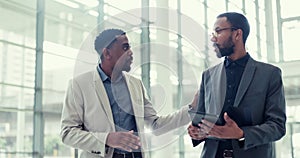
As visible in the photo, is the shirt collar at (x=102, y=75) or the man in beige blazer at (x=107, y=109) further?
the shirt collar at (x=102, y=75)

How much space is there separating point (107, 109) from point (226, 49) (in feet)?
2.06

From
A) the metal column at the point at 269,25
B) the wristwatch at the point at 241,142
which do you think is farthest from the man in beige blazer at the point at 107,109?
the metal column at the point at 269,25

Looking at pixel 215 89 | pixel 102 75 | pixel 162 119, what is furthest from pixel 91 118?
pixel 215 89

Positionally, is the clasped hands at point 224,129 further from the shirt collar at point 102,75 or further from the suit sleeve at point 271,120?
the shirt collar at point 102,75

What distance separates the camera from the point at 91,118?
2.06m

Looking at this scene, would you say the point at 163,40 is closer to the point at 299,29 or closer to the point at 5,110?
the point at 5,110

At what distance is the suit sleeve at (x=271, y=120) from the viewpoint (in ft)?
6.30

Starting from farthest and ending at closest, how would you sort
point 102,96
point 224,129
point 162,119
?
point 162,119, point 102,96, point 224,129

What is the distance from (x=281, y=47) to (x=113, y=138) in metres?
7.69

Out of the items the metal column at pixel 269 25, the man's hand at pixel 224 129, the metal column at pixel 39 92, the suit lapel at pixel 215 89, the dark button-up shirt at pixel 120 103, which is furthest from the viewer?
the metal column at pixel 269 25

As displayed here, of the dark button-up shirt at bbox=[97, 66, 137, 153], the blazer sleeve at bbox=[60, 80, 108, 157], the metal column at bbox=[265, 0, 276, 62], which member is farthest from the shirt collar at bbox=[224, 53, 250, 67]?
the metal column at bbox=[265, 0, 276, 62]

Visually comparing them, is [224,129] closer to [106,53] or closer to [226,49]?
[226,49]

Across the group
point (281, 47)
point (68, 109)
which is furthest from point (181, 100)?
point (281, 47)

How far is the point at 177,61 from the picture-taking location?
6.37ft
